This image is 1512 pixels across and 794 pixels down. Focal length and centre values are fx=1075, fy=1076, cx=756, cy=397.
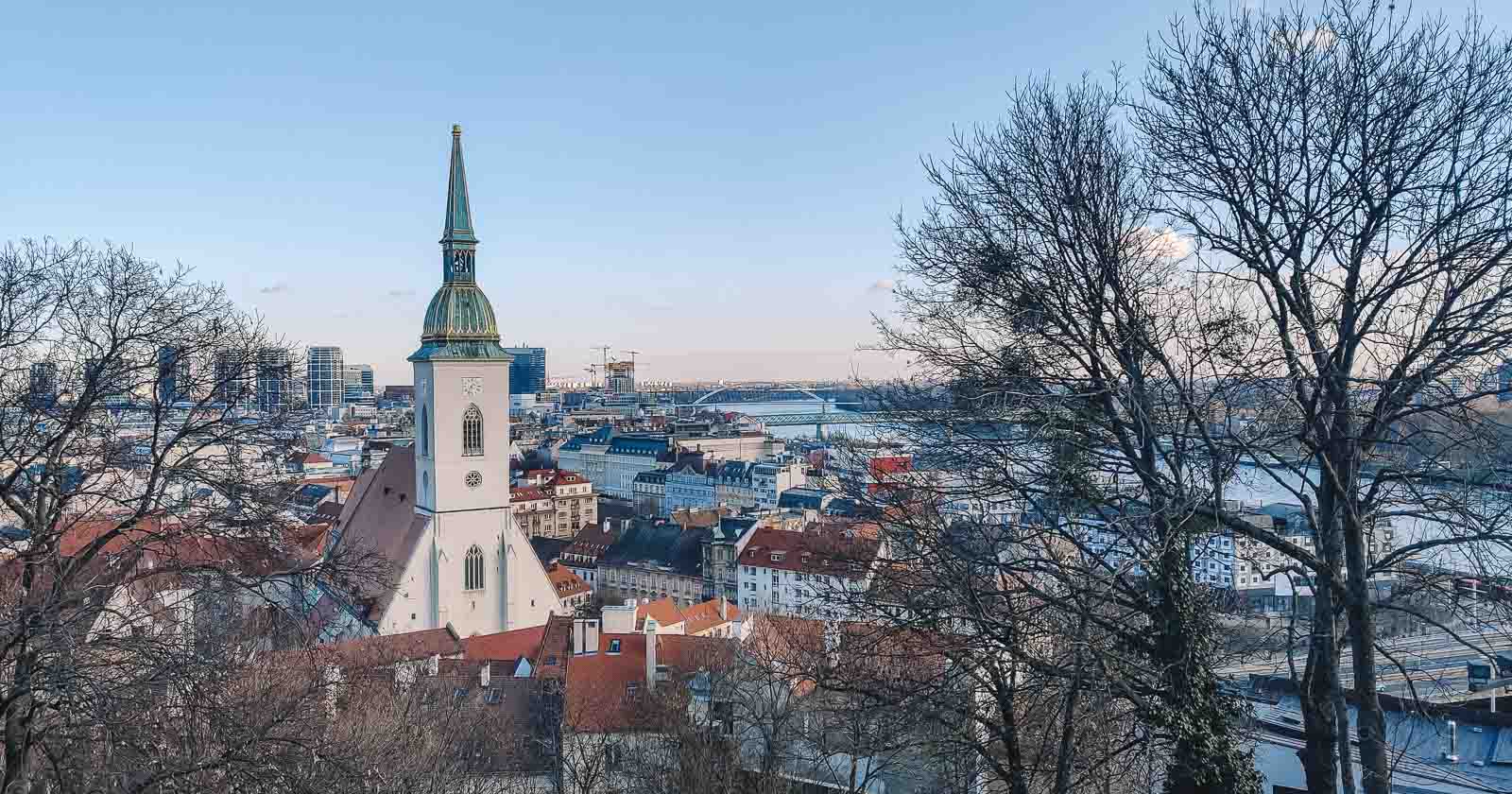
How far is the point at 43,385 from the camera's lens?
700 cm

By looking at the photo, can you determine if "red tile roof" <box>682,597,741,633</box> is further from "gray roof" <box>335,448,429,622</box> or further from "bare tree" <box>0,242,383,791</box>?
"bare tree" <box>0,242,383,791</box>

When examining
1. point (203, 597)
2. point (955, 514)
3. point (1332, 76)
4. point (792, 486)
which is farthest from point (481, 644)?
point (792, 486)

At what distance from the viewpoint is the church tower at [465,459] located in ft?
85.4

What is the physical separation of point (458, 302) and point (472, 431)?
328cm

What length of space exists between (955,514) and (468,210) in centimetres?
2350

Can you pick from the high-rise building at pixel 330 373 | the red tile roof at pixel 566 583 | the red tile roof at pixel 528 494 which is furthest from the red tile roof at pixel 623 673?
the high-rise building at pixel 330 373

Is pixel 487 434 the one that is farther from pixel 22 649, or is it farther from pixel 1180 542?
pixel 1180 542

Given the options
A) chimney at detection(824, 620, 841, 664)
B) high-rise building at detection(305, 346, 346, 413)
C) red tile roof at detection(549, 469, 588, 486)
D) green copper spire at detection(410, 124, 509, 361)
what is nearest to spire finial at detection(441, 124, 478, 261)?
green copper spire at detection(410, 124, 509, 361)

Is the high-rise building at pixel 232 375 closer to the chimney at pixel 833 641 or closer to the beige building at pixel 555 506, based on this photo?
the chimney at pixel 833 641

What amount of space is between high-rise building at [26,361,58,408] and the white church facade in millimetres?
19099

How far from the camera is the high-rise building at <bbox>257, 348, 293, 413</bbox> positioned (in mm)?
7699

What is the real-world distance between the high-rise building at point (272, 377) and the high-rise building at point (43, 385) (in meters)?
1.22

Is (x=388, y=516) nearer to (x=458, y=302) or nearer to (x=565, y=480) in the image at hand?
(x=458, y=302)

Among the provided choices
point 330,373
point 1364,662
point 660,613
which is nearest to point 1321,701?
point 1364,662
